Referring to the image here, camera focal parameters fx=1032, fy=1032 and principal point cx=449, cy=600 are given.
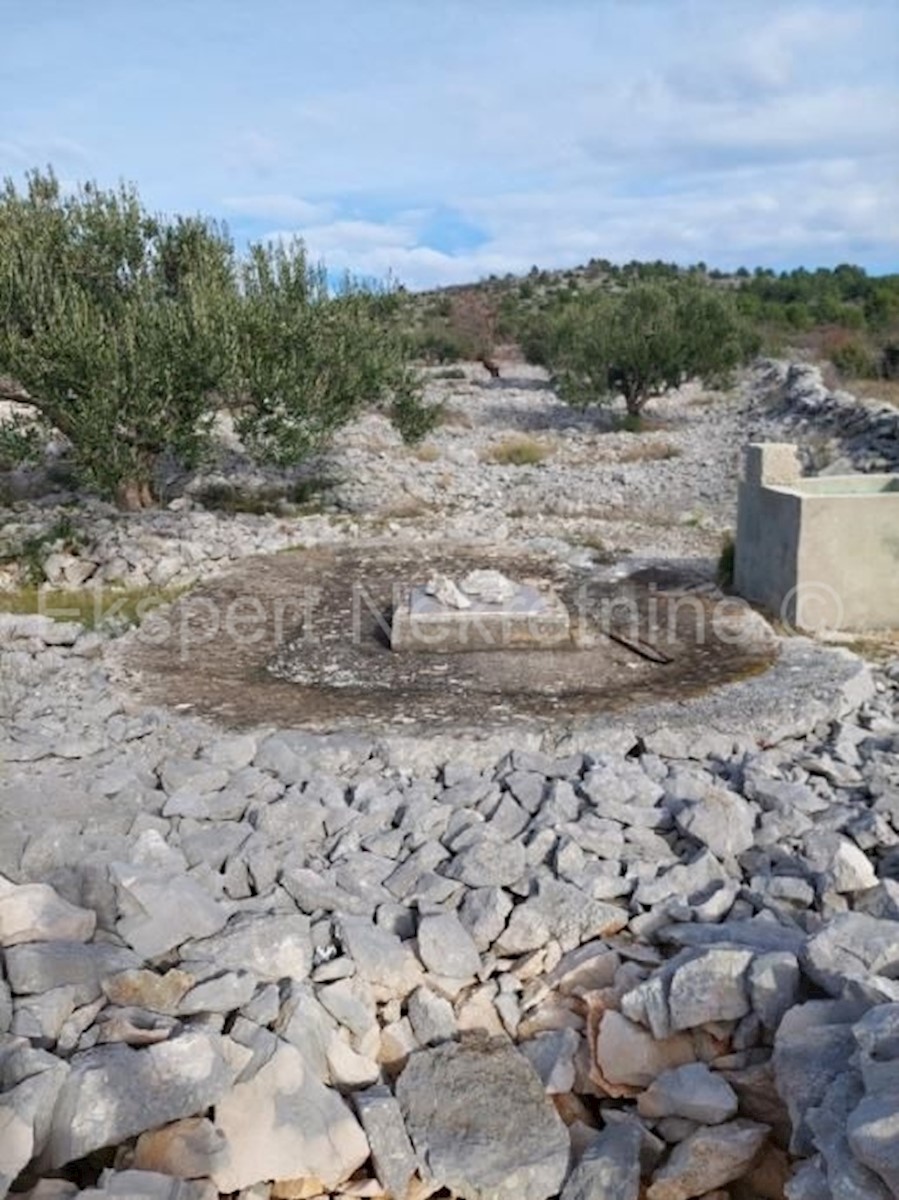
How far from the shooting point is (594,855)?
18.6ft

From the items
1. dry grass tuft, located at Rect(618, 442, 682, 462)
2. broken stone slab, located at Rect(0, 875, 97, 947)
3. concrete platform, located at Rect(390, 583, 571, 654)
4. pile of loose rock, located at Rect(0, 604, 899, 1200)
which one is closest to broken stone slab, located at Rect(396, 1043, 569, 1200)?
pile of loose rock, located at Rect(0, 604, 899, 1200)

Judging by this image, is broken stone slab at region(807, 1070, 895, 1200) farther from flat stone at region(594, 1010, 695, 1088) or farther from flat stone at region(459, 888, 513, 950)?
flat stone at region(459, 888, 513, 950)

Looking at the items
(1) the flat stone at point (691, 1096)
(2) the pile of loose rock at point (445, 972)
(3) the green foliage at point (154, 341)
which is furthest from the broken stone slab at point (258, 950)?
(3) the green foliage at point (154, 341)

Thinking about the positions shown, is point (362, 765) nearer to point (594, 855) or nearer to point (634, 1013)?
point (594, 855)

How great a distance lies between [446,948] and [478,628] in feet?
14.2

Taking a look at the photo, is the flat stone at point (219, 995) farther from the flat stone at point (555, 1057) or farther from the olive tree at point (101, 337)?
the olive tree at point (101, 337)

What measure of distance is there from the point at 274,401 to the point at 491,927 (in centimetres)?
867

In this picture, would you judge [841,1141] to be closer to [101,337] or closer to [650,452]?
[101,337]

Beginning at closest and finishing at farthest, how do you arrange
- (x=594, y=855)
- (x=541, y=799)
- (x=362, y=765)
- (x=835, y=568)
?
(x=594, y=855), (x=541, y=799), (x=362, y=765), (x=835, y=568)

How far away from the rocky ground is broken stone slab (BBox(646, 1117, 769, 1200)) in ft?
0.04

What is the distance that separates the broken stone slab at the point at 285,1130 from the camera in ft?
12.7

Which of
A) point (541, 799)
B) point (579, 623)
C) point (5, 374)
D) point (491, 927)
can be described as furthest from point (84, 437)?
point (491, 927)

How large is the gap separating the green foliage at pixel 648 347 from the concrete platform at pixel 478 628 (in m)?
18.4

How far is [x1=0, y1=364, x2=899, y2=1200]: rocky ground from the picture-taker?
389cm
